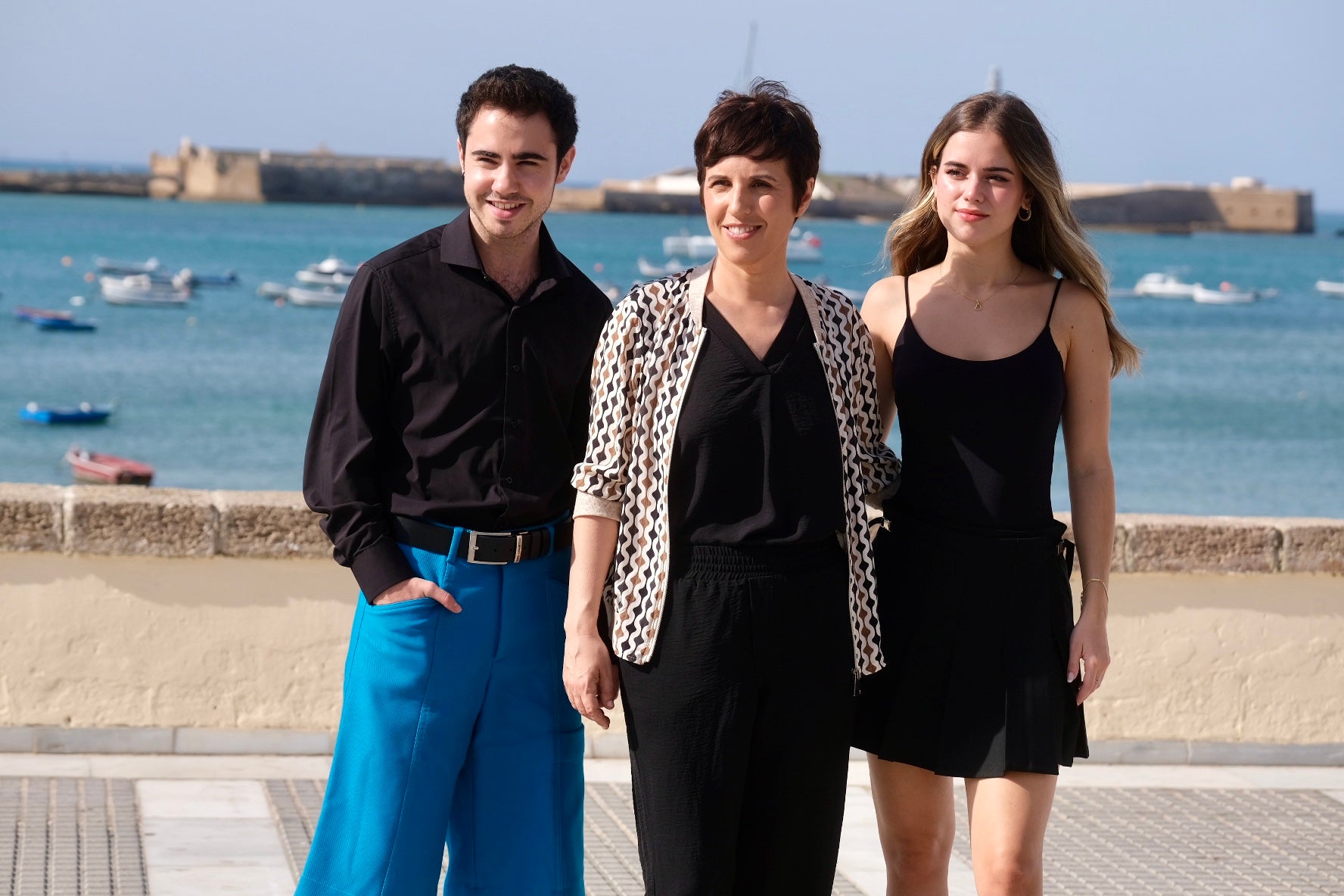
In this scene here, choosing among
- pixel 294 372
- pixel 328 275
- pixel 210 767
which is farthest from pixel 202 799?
pixel 328 275

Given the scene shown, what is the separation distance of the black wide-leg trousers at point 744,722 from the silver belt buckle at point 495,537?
0.36 metres

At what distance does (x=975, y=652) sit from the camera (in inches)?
124

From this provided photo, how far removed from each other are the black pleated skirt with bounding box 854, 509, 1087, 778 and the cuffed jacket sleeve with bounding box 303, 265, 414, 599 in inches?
38.8

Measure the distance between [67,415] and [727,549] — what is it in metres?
35.3

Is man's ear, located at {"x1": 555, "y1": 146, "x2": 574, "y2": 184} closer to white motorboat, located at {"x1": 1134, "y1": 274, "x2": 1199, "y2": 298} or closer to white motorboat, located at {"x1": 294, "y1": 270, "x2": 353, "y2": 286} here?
white motorboat, located at {"x1": 294, "y1": 270, "x2": 353, "y2": 286}

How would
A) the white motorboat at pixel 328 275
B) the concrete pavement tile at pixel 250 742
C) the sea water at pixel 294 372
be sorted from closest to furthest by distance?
the concrete pavement tile at pixel 250 742 → the sea water at pixel 294 372 → the white motorboat at pixel 328 275

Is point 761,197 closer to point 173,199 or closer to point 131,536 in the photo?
point 131,536

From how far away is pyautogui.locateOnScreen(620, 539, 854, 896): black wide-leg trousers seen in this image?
283 centimetres

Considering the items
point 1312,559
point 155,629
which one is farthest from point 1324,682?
point 155,629

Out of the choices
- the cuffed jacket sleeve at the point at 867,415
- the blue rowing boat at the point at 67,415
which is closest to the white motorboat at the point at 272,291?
the blue rowing boat at the point at 67,415

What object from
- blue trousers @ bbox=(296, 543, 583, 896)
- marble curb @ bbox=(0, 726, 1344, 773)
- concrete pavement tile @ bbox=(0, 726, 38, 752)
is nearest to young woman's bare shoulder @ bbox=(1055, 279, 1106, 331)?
blue trousers @ bbox=(296, 543, 583, 896)

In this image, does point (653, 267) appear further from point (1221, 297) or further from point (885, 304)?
point (885, 304)

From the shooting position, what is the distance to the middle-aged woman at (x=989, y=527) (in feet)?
10.3

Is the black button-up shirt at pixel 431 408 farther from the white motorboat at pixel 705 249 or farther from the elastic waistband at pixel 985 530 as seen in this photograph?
Result: the white motorboat at pixel 705 249
